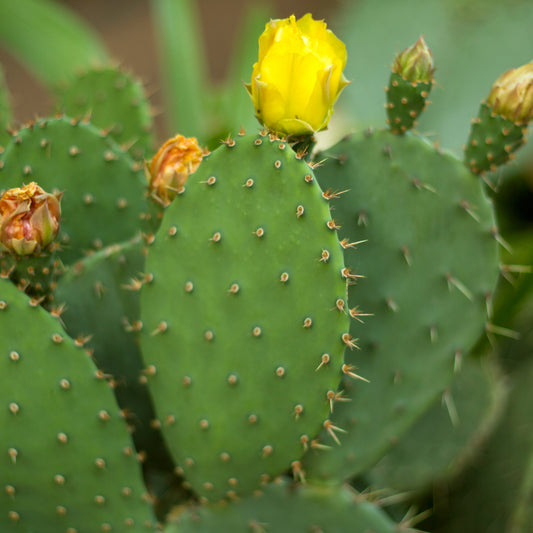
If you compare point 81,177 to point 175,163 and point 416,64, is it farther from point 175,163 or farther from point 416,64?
point 416,64

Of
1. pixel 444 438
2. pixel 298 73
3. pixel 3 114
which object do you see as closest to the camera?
pixel 298 73

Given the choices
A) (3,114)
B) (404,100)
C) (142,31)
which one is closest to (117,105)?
(3,114)

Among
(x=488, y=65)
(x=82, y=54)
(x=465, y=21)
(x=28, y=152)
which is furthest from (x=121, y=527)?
(x=465, y=21)

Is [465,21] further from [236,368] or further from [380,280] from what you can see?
[236,368]

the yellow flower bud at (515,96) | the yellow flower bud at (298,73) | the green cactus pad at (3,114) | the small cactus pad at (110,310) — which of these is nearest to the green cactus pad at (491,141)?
the yellow flower bud at (515,96)

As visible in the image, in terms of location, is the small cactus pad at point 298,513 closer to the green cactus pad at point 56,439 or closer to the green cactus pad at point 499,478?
the green cactus pad at point 56,439

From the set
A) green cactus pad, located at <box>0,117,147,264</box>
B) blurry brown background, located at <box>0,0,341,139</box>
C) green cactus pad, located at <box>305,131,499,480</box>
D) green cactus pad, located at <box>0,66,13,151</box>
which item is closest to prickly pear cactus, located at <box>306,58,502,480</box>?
green cactus pad, located at <box>305,131,499,480</box>

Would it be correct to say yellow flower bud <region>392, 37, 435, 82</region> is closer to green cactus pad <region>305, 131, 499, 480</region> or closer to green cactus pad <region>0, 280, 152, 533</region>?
green cactus pad <region>305, 131, 499, 480</region>
